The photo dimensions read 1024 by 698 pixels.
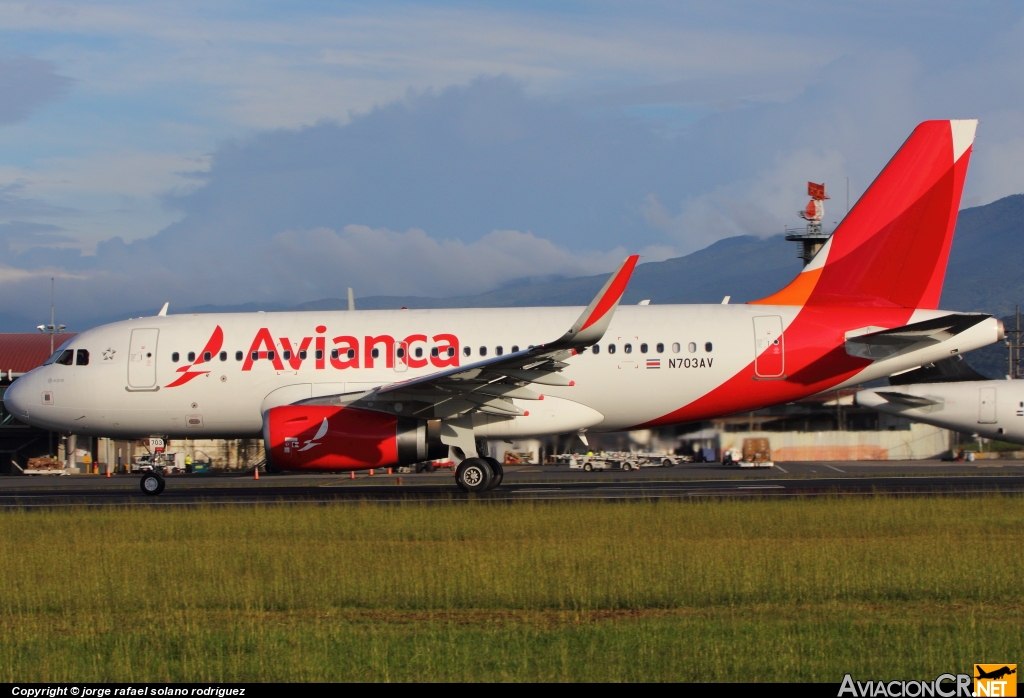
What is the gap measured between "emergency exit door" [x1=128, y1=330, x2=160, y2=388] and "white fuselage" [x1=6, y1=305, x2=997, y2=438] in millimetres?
31

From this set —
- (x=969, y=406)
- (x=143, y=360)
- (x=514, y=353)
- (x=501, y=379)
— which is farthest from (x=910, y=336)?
(x=143, y=360)

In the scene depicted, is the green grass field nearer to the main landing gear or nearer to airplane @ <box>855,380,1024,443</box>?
the main landing gear

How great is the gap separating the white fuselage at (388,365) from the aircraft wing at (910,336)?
0.91 feet

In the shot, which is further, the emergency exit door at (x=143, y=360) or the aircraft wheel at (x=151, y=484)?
the emergency exit door at (x=143, y=360)

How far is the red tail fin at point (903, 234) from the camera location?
70.6 ft

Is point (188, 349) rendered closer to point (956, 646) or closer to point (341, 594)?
point (341, 594)

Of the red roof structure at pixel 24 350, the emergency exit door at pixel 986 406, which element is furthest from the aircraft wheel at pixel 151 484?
the red roof structure at pixel 24 350

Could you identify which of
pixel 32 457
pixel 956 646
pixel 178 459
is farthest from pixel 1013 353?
pixel 956 646

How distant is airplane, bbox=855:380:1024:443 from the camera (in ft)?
99.6

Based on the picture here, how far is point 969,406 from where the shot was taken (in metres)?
31.5

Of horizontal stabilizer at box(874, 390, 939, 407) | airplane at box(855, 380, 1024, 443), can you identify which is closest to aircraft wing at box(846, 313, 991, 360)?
airplane at box(855, 380, 1024, 443)

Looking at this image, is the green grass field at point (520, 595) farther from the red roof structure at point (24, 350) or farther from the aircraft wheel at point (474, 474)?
the red roof structure at point (24, 350)

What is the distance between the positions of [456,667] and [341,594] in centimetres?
A: 335

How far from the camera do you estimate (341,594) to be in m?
10.0
